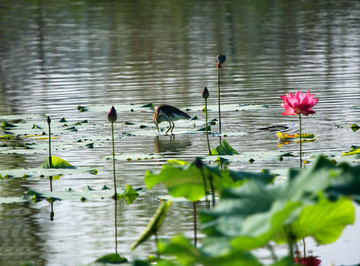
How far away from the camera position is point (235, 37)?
2225 cm

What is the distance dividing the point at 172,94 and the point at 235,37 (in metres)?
10.4

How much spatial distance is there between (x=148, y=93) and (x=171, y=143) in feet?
13.2

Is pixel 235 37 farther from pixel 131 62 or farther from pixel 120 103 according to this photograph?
pixel 120 103

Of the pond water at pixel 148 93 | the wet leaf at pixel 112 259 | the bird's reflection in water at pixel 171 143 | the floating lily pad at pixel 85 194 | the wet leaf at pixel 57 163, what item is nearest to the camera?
the wet leaf at pixel 112 259

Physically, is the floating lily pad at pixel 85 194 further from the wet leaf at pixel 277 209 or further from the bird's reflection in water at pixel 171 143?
the wet leaf at pixel 277 209

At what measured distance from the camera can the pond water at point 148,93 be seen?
524cm

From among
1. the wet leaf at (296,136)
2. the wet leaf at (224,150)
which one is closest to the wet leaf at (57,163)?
the wet leaf at (224,150)

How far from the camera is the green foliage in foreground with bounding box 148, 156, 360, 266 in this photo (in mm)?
2406

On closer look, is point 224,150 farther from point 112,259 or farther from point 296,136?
point 112,259

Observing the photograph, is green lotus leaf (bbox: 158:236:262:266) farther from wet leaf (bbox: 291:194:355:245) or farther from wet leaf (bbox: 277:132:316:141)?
wet leaf (bbox: 277:132:316:141)

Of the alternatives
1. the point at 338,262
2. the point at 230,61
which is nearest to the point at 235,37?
the point at 230,61

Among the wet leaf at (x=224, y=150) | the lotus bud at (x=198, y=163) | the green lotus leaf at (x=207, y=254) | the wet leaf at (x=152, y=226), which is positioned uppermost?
the lotus bud at (x=198, y=163)

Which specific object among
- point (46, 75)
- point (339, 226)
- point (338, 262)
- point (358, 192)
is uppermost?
point (46, 75)

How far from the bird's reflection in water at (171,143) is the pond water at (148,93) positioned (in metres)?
0.01
